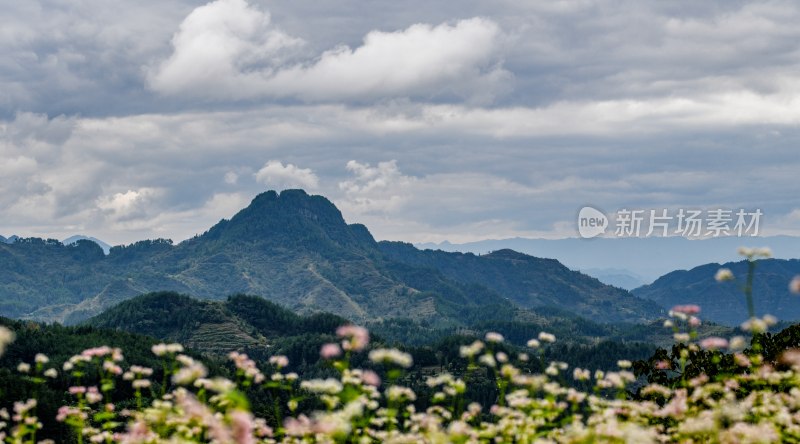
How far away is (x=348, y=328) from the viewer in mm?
14023

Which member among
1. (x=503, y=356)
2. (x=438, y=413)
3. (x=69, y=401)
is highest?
(x=503, y=356)

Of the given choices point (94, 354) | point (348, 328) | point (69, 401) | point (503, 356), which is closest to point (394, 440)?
point (348, 328)

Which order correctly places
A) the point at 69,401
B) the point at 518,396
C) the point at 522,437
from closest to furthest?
the point at 522,437, the point at 518,396, the point at 69,401

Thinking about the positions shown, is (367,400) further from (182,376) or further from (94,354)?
(94,354)

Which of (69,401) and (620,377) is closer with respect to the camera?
(620,377)

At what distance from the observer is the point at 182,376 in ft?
41.6

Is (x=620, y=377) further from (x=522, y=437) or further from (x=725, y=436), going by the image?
(x=725, y=436)

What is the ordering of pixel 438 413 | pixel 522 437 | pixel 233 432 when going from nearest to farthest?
1. pixel 233 432
2. pixel 522 437
3. pixel 438 413

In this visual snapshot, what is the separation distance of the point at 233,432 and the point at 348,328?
12.2 ft

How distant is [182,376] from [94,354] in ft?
10.3

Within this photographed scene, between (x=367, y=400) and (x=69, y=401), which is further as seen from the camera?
(x=69, y=401)

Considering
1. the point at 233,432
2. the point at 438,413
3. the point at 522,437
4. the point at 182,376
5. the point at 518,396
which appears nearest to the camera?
the point at 233,432

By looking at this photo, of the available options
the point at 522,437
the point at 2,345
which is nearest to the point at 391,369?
the point at 522,437

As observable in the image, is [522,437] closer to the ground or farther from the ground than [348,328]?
closer to the ground
